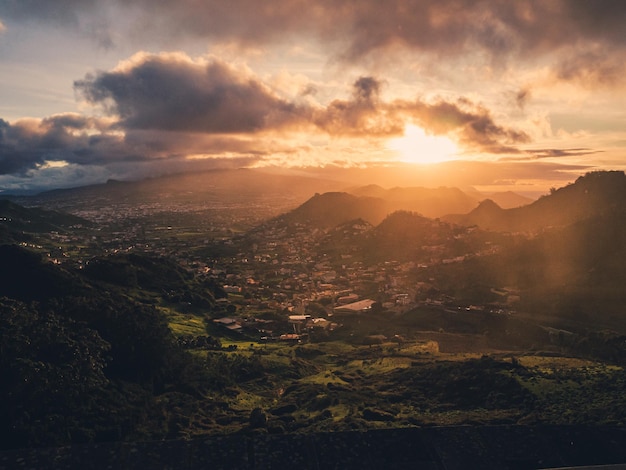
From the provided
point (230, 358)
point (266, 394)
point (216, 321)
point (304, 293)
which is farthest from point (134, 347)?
point (304, 293)

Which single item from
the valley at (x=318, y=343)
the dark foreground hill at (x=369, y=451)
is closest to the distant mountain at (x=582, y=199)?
the valley at (x=318, y=343)

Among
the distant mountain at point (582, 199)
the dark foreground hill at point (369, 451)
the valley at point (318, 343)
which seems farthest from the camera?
the distant mountain at point (582, 199)

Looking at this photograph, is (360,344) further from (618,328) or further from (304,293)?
(618,328)

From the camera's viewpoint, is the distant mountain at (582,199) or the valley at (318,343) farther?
the distant mountain at (582,199)

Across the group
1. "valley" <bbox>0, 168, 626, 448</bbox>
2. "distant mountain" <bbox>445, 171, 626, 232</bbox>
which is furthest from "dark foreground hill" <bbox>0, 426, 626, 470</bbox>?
"distant mountain" <bbox>445, 171, 626, 232</bbox>

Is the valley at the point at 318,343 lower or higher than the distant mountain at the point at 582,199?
lower

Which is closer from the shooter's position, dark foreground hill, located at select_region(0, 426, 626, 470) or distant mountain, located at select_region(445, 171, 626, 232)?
dark foreground hill, located at select_region(0, 426, 626, 470)

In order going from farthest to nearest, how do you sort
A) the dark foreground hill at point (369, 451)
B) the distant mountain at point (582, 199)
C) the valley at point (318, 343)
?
1. the distant mountain at point (582, 199)
2. the valley at point (318, 343)
3. the dark foreground hill at point (369, 451)

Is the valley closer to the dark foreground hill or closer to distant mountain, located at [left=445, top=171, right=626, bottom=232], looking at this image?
the dark foreground hill

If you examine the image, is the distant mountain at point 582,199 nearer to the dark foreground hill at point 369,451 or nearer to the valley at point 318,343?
the valley at point 318,343
